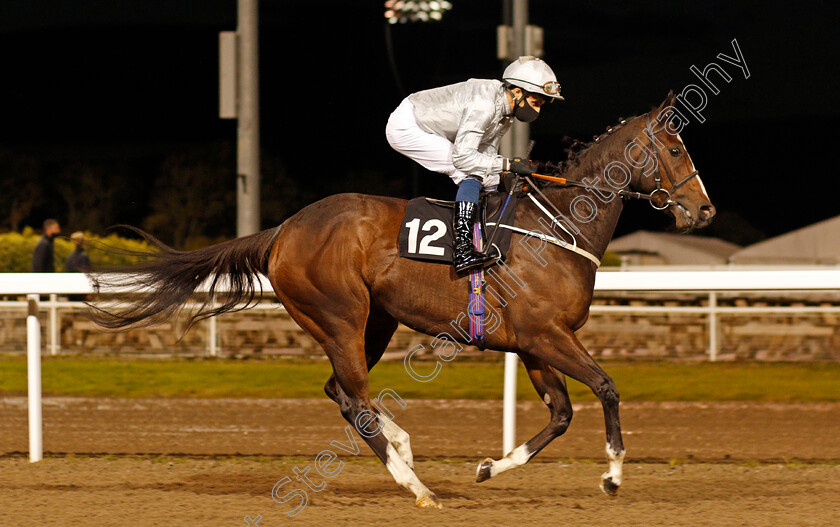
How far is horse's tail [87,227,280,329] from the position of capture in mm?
4613

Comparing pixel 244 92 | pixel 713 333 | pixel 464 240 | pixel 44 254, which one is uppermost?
pixel 244 92

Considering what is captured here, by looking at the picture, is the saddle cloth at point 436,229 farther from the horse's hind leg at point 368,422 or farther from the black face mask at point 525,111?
the horse's hind leg at point 368,422

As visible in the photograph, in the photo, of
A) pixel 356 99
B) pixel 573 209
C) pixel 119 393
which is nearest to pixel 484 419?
pixel 573 209

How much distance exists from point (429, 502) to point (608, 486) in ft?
2.32

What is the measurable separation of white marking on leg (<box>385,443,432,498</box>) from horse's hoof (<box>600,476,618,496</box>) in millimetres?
684

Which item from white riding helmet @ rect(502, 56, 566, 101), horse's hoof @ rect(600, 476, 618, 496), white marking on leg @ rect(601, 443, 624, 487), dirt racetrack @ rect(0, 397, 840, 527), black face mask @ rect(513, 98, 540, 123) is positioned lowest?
dirt racetrack @ rect(0, 397, 840, 527)

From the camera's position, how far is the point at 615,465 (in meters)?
4.00

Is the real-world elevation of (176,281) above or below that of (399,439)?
above

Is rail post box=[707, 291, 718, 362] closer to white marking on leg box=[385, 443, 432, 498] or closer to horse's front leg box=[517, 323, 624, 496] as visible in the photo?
horse's front leg box=[517, 323, 624, 496]

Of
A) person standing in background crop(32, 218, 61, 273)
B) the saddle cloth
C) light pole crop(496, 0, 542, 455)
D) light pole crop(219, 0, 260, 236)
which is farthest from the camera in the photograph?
person standing in background crop(32, 218, 61, 273)

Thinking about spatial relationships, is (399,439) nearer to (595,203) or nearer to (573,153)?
(595,203)

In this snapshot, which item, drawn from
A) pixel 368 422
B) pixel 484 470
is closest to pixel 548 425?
pixel 484 470

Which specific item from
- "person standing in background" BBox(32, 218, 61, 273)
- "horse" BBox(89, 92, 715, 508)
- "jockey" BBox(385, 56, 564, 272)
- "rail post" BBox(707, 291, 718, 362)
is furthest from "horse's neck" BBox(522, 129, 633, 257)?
"person standing in background" BBox(32, 218, 61, 273)

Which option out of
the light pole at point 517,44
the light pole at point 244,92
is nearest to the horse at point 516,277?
the light pole at point 244,92
